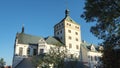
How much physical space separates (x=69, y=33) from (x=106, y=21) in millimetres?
40080

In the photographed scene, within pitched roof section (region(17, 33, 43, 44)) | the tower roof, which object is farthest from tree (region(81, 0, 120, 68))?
the tower roof

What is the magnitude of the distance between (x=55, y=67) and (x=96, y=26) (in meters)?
16.7

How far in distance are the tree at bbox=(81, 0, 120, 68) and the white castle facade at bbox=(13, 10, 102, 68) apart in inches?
1235

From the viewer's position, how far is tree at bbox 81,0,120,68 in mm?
15248

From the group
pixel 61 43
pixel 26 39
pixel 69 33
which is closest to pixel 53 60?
pixel 61 43

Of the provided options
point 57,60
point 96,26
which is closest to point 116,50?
point 96,26

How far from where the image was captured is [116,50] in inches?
613

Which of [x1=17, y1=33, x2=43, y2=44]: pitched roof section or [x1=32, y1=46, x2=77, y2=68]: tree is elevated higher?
[x1=17, y1=33, x2=43, y2=44]: pitched roof section

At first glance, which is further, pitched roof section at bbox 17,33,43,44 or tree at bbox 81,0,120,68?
pitched roof section at bbox 17,33,43,44

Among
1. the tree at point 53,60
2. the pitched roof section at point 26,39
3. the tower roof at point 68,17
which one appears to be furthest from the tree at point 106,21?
the tower roof at point 68,17

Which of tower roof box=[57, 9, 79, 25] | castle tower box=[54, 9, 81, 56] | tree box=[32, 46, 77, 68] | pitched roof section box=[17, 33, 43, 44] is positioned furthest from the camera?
tower roof box=[57, 9, 79, 25]

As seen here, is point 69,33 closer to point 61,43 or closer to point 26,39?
point 61,43

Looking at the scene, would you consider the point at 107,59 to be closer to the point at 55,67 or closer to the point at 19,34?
the point at 55,67

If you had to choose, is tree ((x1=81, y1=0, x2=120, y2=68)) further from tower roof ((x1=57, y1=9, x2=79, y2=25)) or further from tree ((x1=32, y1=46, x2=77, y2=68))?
tower roof ((x1=57, y1=9, x2=79, y2=25))
